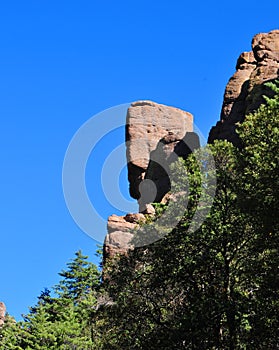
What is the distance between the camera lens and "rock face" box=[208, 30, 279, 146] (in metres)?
55.8

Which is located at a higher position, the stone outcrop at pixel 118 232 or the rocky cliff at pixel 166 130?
the rocky cliff at pixel 166 130

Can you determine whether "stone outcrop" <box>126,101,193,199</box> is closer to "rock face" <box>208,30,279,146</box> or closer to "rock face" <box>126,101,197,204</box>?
"rock face" <box>126,101,197,204</box>

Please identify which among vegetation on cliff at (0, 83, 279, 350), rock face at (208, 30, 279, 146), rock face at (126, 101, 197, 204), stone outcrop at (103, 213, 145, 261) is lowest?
vegetation on cliff at (0, 83, 279, 350)

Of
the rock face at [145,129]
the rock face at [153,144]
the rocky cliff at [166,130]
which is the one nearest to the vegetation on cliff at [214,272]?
the rocky cliff at [166,130]

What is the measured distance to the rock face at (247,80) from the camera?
55781 mm

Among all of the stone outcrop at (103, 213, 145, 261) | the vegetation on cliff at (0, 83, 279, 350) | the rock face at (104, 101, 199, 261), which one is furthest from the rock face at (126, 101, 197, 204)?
the vegetation on cliff at (0, 83, 279, 350)

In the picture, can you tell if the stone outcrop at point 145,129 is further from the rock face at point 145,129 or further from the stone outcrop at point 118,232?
the stone outcrop at point 118,232

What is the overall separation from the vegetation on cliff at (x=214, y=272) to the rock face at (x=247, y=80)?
2863cm

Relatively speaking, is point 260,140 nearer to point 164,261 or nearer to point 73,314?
point 164,261

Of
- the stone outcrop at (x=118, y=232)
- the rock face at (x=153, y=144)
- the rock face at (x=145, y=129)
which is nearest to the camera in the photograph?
the stone outcrop at (x=118, y=232)

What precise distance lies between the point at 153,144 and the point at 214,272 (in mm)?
47341

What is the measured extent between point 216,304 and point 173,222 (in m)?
4.15

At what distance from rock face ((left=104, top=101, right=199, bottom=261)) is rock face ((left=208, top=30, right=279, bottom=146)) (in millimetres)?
6412

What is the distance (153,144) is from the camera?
71.9 m
